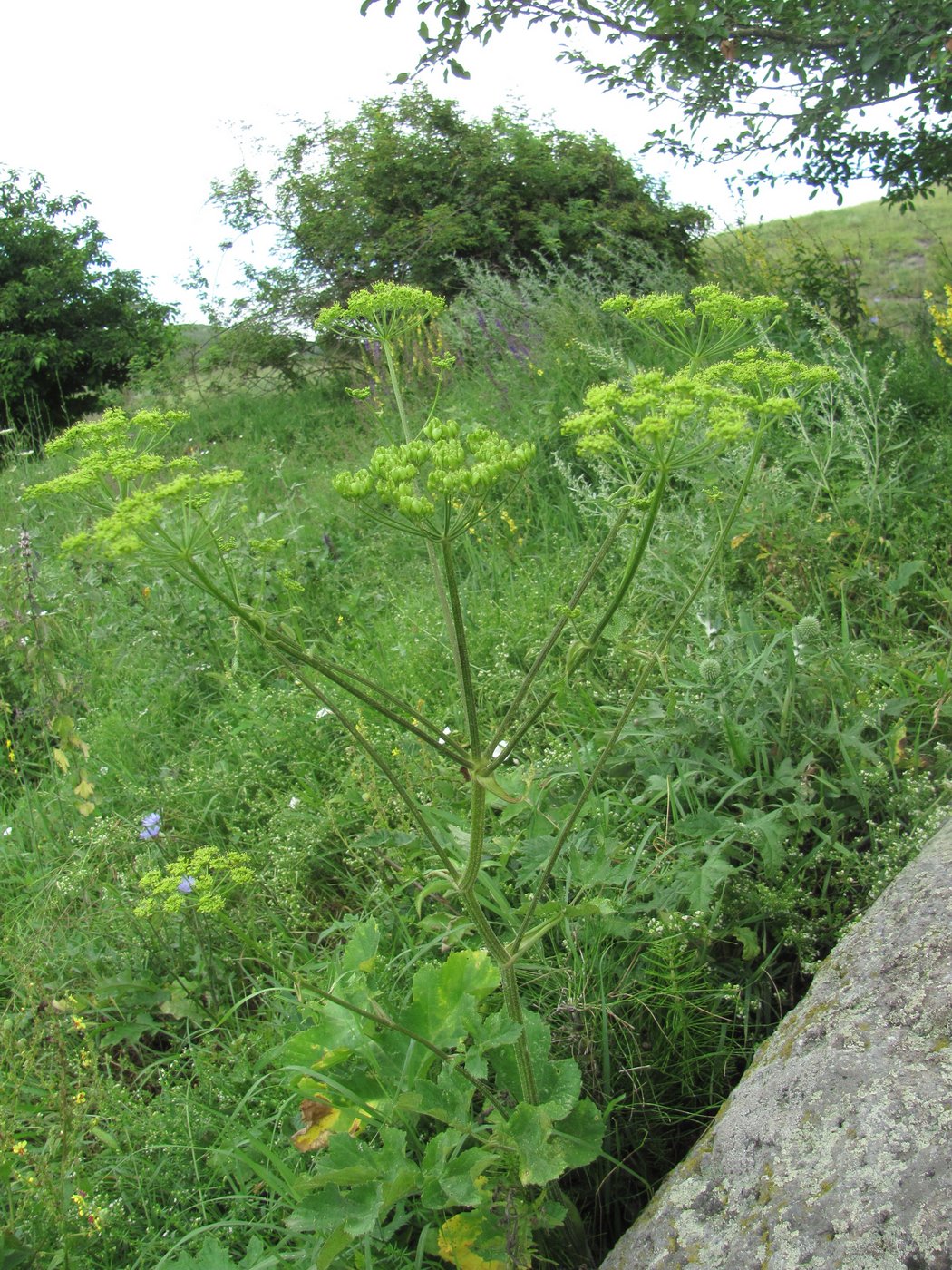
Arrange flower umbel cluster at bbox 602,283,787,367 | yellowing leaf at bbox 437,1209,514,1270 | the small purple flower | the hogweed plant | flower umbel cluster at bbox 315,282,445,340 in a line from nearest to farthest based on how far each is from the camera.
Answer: the hogweed plant
yellowing leaf at bbox 437,1209,514,1270
flower umbel cluster at bbox 602,283,787,367
flower umbel cluster at bbox 315,282,445,340
the small purple flower

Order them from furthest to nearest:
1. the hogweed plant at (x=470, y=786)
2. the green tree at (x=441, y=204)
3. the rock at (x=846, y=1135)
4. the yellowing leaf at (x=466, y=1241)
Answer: the green tree at (x=441, y=204) < the yellowing leaf at (x=466, y=1241) < the hogweed plant at (x=470, y=786) < the rock at (x=846, y=1135)

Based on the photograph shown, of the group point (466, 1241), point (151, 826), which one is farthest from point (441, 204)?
point (466, 1241)

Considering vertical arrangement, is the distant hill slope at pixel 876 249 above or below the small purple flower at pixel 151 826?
above

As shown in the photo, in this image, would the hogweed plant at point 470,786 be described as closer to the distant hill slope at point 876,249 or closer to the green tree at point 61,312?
the distant hill slope at point 876,249

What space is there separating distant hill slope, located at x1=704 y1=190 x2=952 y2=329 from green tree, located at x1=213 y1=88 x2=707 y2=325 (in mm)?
1110

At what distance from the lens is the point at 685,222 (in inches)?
387

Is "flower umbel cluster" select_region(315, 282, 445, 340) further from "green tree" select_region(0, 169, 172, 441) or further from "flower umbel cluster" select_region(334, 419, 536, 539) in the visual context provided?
"green tree" select_region(0, 169, 172, 441)

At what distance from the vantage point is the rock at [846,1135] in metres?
1.09

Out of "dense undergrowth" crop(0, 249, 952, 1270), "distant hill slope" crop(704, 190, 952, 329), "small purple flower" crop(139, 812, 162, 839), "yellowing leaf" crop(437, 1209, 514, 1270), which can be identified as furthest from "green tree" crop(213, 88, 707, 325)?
"yellowing leaf" crop(437, 1209, 514, 1270)

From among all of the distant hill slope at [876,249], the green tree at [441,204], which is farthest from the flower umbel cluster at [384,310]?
the green tree at [441,204]

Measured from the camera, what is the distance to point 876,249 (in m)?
12.6

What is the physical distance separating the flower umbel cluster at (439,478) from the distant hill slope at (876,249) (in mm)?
4085

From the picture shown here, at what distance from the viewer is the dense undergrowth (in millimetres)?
1777

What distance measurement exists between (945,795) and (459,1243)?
1359 mm
